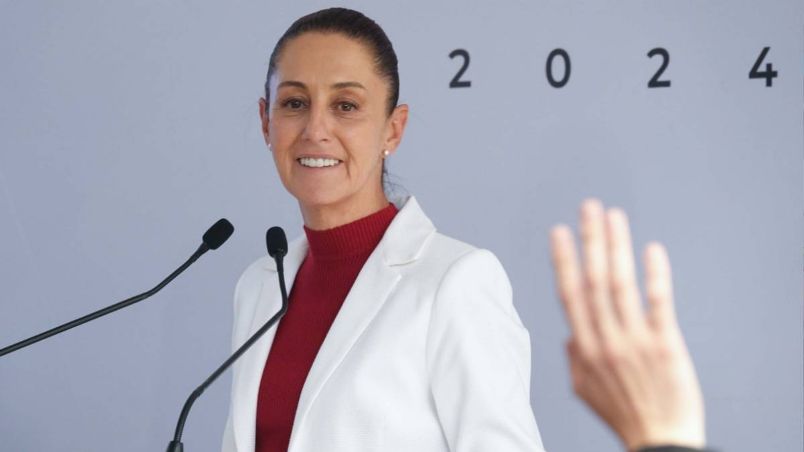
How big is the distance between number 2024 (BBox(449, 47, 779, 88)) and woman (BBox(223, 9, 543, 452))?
74 centimetres

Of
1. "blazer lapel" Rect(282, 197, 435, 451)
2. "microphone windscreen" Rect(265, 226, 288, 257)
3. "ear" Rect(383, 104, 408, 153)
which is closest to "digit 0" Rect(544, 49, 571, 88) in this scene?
"ear" Rect(383, 104, 408, 153)

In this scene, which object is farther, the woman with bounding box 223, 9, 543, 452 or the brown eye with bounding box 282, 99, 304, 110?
the brown eye with bounding box 282, 99, 304, 110

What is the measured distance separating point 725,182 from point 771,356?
36cm

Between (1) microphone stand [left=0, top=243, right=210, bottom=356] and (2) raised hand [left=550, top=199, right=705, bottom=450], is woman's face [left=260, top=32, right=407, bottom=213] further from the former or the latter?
(2) raised hand [left=550, top=199, right=705, bottom=450]

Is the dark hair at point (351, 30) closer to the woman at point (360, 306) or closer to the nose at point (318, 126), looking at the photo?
the woman at point (360, 306)

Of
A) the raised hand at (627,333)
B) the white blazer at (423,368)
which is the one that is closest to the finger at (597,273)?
the raised hand at (627,333)

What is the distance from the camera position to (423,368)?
55.9 inches

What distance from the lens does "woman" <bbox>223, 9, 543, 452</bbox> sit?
1.39 meters

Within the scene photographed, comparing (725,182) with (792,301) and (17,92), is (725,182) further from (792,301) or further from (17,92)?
(17,92)

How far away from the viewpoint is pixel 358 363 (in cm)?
144

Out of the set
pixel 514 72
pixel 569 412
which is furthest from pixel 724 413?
pixel 514 72

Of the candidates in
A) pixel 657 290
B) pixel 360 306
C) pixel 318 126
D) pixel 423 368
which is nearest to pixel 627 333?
pixel 657 290

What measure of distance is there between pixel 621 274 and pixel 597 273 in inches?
0.5

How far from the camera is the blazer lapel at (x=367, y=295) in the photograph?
146 cm
